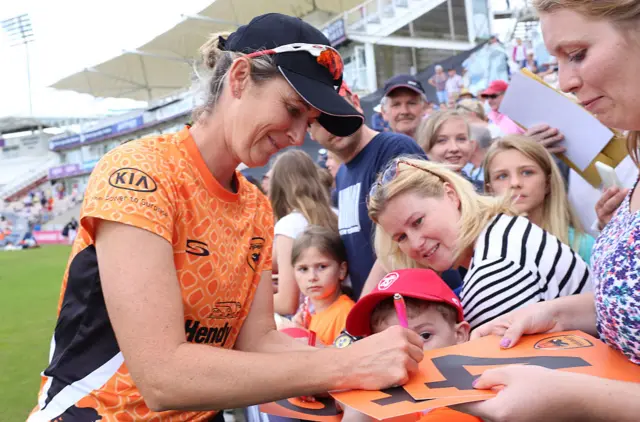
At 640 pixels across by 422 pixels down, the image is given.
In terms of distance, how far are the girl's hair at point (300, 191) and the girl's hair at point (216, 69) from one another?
225cm

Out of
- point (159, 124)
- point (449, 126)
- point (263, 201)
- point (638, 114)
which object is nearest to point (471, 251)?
point (263, 201)

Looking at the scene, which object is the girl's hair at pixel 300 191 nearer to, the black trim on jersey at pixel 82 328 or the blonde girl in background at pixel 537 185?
the blonde girl in background at pixel 537 185

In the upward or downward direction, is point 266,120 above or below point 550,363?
above

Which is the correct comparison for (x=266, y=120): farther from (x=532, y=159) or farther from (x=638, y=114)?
(x=532, y=159)

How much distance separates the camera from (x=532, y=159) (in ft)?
9.68

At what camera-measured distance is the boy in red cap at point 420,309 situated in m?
1.81

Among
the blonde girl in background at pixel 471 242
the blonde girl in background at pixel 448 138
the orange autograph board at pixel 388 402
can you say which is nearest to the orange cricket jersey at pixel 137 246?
the orange autograph board at pixel 388 402

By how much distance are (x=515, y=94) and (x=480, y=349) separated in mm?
1849

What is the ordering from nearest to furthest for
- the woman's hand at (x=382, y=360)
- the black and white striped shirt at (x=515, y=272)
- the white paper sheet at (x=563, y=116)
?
1. the woman's hand at (x=382, y=360)
2. the black and white striped shirt at (x=515, y=272)
3. the white paper sheet at (x=563, y=116)

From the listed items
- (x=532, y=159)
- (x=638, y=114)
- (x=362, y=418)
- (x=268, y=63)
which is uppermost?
(x=268, y=63)

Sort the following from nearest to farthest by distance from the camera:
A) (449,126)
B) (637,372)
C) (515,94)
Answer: (637,372), (515,94), (449,126)

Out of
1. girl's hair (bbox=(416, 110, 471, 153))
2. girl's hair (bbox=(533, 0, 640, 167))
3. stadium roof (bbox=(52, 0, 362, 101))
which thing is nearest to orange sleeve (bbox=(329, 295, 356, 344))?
girl's hair (bbox=(416, 110, 471, 153))

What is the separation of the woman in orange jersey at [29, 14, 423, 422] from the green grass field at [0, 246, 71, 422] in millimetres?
2775

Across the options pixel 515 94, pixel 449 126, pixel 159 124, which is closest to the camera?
pixel 515 94
